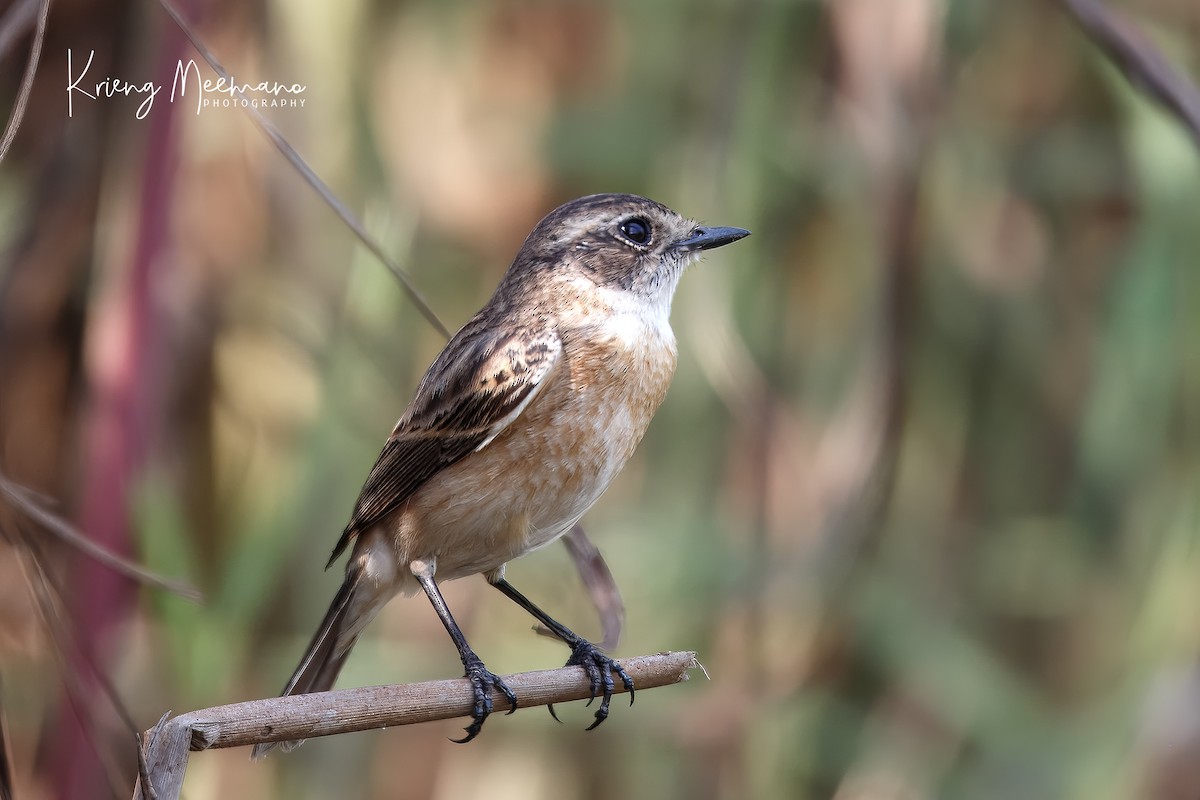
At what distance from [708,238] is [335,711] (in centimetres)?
163

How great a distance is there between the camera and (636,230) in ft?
10.9

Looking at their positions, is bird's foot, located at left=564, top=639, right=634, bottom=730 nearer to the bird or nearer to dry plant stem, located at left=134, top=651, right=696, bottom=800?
the bird

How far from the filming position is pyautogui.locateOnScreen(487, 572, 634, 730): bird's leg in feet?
9.49

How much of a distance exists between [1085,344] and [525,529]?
2.68 metres

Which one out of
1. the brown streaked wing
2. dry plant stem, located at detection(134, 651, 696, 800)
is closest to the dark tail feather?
the brown streaked wing

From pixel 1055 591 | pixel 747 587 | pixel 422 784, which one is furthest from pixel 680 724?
pixel 1055 591

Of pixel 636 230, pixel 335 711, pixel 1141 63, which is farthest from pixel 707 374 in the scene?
pixel 335 711

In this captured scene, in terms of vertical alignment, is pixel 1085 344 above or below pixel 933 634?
above

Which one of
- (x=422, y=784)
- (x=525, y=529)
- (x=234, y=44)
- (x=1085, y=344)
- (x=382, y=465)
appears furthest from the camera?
(x=1085, y=344)

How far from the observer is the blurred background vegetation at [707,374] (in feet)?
12.6

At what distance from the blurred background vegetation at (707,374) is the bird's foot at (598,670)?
2.90 feet

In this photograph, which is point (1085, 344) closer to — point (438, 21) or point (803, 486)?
point (803, 486)

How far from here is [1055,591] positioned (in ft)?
15.2

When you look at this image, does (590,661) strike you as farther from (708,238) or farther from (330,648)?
(708,238)
